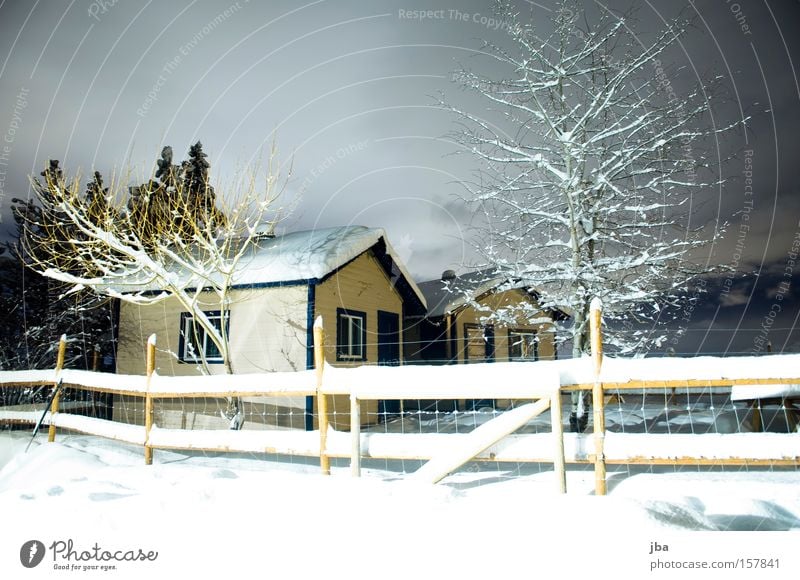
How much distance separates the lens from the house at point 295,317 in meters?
11.4

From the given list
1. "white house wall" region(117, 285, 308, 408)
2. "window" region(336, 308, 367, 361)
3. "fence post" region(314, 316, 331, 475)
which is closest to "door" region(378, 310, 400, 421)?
"window" region(336, 308, 367, 361)

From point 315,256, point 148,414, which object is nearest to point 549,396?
point 148,414

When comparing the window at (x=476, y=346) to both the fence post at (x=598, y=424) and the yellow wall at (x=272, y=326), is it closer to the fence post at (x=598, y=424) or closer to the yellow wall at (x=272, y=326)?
the yellow wall at (x=272, y=326)

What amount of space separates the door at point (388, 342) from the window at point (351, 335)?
3.00ft

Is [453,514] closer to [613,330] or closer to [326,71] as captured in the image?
[613,330]

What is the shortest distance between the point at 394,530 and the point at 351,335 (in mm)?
9709

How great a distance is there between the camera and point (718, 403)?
1727 centimetres

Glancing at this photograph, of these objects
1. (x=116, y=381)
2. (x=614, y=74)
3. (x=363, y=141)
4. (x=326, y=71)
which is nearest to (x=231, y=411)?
(x=116, y=381)

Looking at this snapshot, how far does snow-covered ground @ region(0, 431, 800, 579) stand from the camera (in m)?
3.33

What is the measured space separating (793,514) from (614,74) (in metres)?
8.19

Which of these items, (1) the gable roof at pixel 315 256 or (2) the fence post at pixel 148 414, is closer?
(2) the fence post at pixel 148 414

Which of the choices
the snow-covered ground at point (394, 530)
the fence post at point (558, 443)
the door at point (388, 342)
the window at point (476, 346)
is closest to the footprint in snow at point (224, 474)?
the snow-covered ground at point (394, 530)

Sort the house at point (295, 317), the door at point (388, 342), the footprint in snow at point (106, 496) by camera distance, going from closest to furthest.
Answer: the footprint in snow at point (106, 496), the house at point (295, 317), the door at point (388, 342)

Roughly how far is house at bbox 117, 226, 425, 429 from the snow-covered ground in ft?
21.9
